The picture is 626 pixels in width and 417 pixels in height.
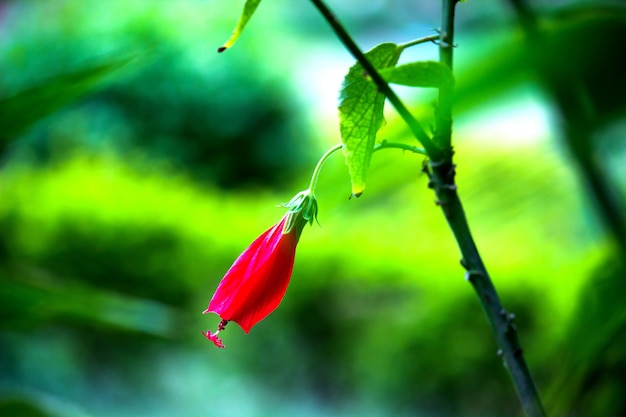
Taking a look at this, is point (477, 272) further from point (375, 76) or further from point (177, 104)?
point (177, 104)

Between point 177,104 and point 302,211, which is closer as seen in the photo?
point 302,211

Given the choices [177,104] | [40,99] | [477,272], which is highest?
[177,104]

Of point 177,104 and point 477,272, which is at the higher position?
point 177,104

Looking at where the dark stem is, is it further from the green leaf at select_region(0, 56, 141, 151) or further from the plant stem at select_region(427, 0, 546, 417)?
the green leaf at select_region(0, 56, 141, 151)

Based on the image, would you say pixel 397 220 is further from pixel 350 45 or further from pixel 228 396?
pixel 350 45

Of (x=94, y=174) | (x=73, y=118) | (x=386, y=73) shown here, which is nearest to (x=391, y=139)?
(x=386, y=73)

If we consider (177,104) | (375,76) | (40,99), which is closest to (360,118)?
(375,76)

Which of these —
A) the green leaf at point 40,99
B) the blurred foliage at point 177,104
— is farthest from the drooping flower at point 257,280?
the blurred foliage at point 177,104

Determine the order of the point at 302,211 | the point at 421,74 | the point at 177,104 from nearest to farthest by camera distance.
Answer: the point at 421,74
the point at 302,211
the point at 177,104

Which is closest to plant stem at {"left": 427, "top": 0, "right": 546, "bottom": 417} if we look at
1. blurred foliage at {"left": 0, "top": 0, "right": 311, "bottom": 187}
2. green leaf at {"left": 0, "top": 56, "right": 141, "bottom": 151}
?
green leaf at {"left": 0, "top": 56, "right": 141, "bottom": 151}
